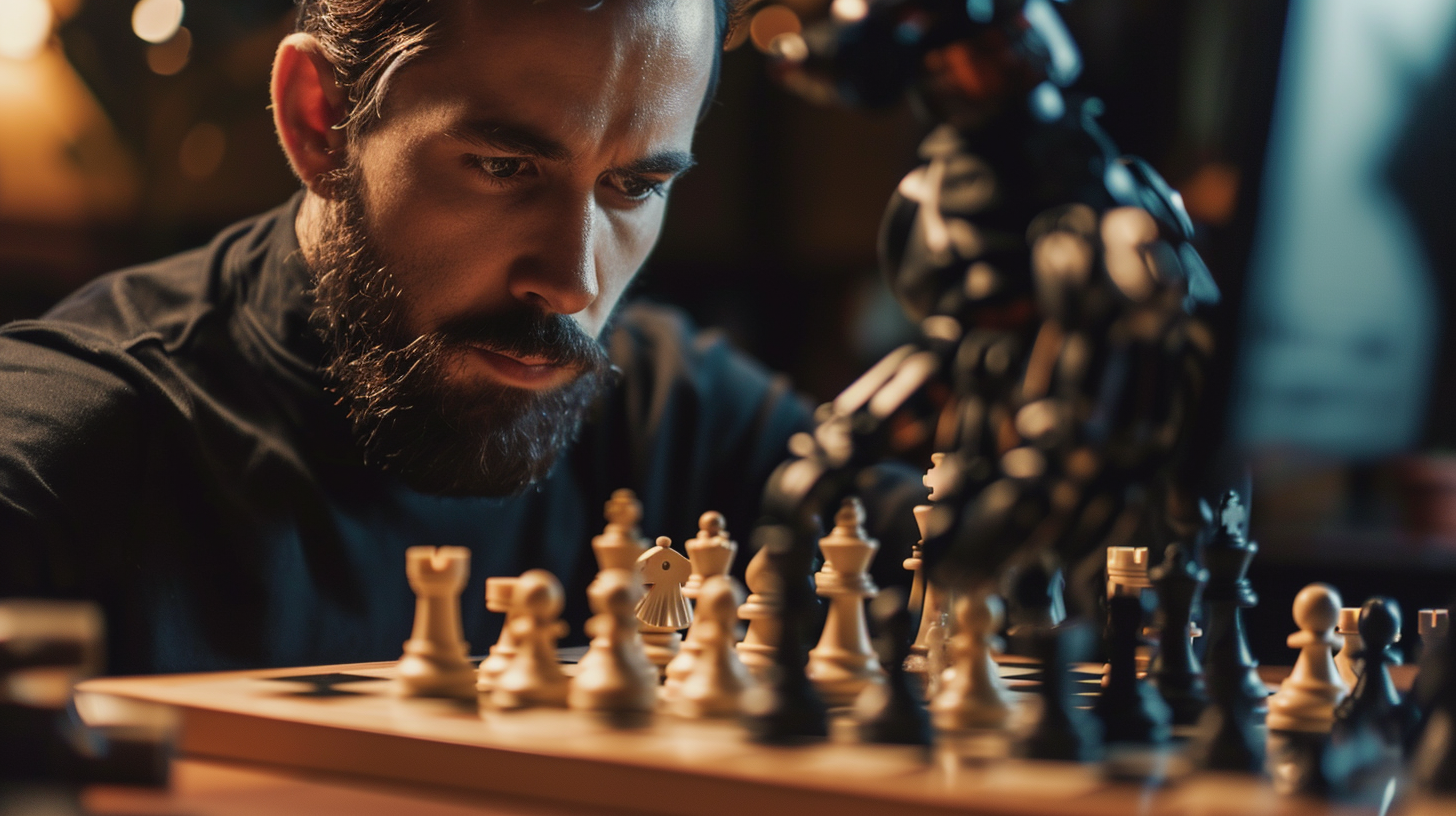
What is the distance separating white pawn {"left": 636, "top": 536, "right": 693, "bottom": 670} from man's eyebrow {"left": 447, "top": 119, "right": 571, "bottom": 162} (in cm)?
44

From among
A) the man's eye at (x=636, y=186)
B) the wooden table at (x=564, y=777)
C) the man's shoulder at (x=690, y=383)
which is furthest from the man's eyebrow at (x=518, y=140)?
the man's shoulder at (x=690, y=383)

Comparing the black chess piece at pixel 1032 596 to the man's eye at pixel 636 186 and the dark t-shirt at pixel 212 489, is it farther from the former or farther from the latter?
the dark t-shirt at pixel 212 489

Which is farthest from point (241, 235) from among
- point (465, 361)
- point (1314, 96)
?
point (1314, 96)

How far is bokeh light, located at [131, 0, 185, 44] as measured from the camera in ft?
9.75

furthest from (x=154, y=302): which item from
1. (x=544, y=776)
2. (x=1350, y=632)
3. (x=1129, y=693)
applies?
(x=1350, y=632)

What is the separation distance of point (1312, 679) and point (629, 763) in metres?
0.55

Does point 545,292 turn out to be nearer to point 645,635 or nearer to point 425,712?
point 645,635

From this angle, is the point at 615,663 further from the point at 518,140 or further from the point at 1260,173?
the point at 1260,173

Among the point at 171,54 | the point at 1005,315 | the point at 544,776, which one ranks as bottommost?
the point at 544,776

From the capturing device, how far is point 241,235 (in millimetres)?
1839

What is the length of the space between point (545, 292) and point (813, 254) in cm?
236

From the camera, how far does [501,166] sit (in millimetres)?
1368

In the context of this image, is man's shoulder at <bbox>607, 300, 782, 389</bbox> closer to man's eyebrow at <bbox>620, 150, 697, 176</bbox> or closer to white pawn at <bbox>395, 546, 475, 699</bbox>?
man's eyebrow at <bbox>620, 150, 697, 176</bbox>

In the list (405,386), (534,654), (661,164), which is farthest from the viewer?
(405,386)
